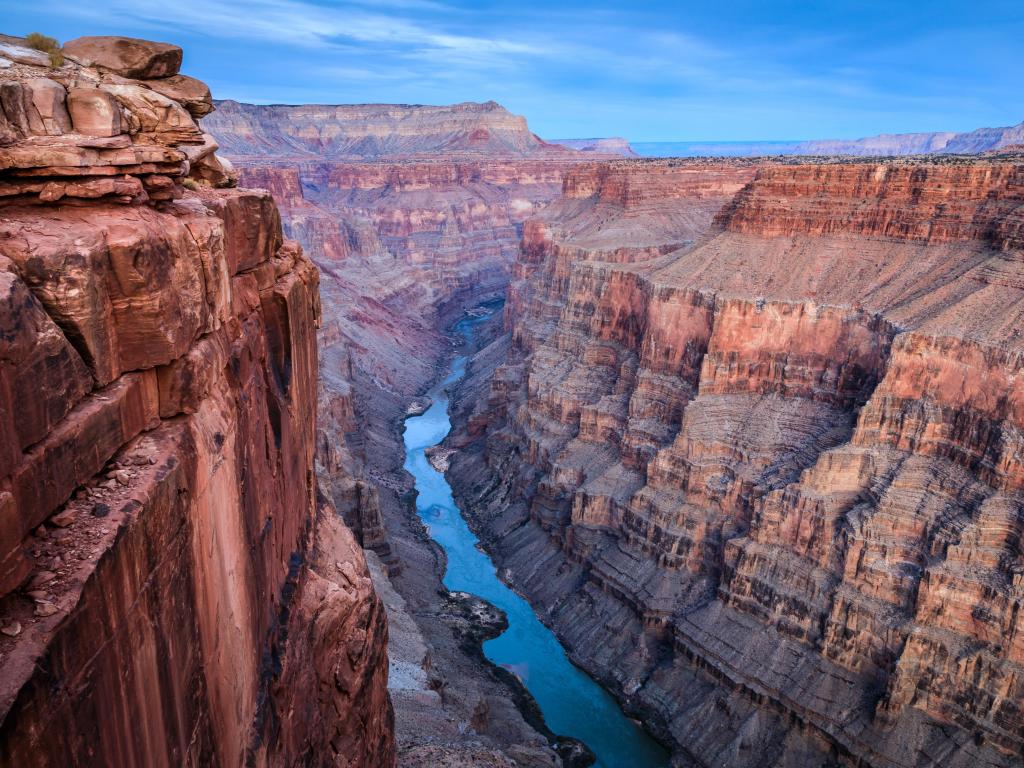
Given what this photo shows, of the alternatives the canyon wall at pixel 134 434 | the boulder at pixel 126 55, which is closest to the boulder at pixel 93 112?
the canyon wall at pixel 134 434

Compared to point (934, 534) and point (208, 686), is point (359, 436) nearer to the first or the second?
point (934, 534)

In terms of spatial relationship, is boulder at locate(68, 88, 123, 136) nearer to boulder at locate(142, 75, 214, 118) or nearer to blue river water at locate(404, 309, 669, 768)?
boulder at locate(142, 75, 214, 118)

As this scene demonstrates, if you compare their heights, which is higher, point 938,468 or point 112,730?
point 112,730

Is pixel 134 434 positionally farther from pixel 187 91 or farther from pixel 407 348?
pixel 407 348

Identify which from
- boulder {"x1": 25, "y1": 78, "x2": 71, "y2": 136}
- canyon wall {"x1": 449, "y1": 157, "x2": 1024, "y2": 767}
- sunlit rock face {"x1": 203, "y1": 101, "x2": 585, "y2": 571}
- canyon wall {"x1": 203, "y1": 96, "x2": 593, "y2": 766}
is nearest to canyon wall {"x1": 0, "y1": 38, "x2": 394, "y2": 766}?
boulder {"x1": 25, "y1": 78, "x2": 71, "y2": 136}

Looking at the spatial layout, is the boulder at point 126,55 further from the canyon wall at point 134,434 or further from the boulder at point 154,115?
the boulder at point 154,115

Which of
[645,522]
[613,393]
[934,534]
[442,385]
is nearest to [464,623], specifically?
[645,522]
